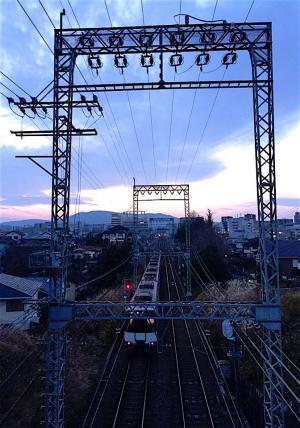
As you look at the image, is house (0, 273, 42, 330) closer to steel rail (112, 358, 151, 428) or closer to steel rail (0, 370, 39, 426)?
steel rail (0, 370, 39, 426)

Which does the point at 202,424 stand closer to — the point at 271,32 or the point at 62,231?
the point at 62,231

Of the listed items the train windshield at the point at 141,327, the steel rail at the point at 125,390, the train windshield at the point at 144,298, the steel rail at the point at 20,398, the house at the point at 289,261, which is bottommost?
the steel rail at the point at 125,390

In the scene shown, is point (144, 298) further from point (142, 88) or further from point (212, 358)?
point (142, 88)

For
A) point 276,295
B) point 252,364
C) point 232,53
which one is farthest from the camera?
point 252,364

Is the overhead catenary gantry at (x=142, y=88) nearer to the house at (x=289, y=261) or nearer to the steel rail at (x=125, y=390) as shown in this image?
the steel rail at (x=125, y=390)

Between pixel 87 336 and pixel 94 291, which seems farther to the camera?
pixel 94 291

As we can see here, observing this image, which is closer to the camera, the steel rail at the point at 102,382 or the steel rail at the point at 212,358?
the steel rail at the point at 102,382

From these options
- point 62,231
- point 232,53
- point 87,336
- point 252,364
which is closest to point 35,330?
point 87,336

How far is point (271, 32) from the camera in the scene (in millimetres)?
11125

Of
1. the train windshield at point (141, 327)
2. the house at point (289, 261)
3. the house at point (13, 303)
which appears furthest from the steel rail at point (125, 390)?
the house at point (289, 261)

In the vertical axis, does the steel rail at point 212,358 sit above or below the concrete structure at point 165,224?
below

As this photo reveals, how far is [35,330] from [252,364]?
42.0ft

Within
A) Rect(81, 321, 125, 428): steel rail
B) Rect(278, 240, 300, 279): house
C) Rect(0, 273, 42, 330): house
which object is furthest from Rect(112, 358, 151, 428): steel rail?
Rect(278, 240, 300, 279): house

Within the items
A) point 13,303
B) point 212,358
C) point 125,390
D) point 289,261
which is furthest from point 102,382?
point 289,261
